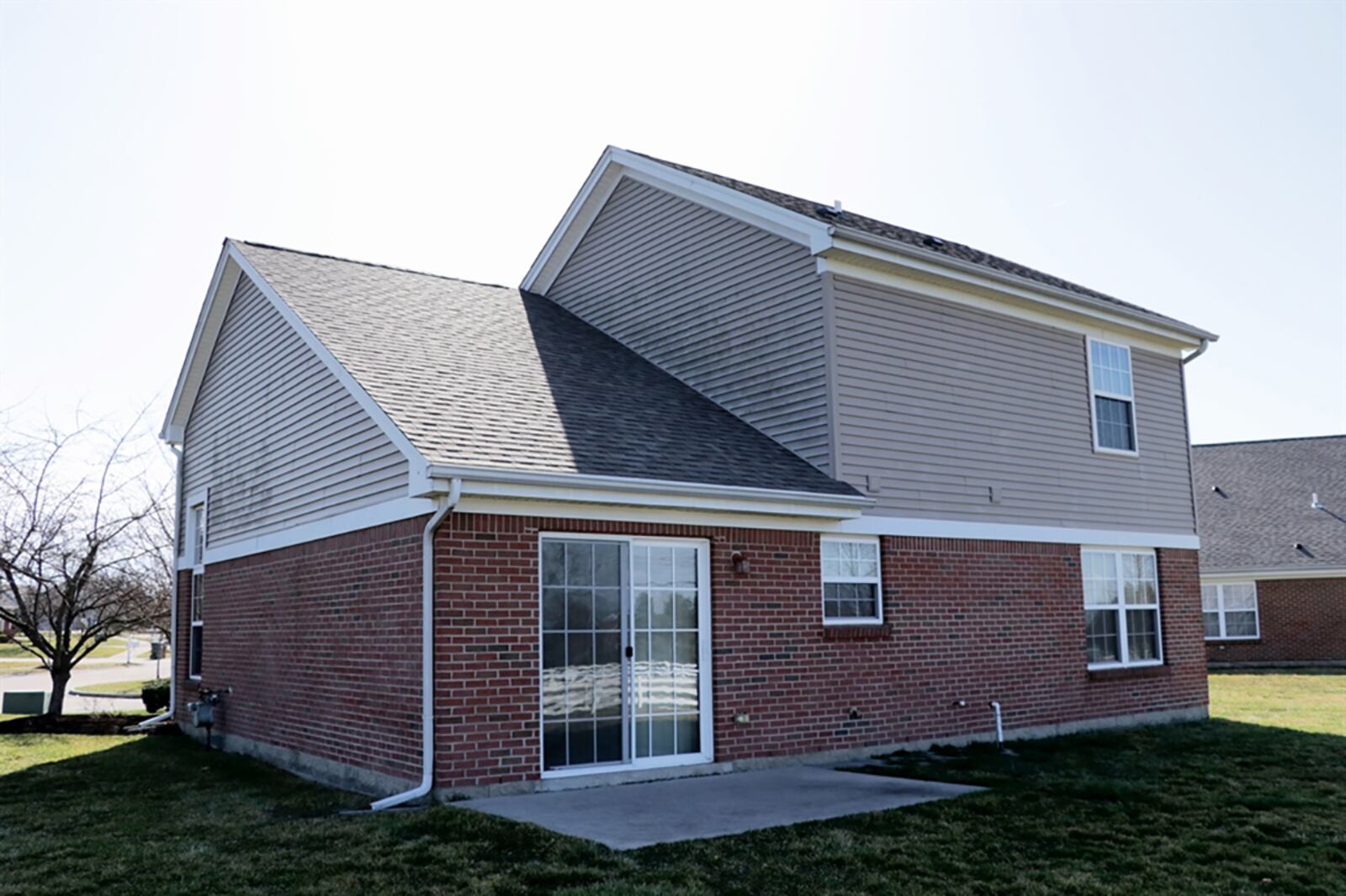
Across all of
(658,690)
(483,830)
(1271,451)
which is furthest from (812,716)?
(1271,451)

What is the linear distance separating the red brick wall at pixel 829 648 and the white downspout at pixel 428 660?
0.07 metres

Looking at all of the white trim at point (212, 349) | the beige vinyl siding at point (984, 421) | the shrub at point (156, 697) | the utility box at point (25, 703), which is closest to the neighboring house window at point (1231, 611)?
the beige vinyl siding at point (984, 421)

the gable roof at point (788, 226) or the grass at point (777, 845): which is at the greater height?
the gable roof at point (788, 226)

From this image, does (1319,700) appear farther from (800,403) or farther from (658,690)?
(658,690)

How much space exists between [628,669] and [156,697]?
44.7 ft

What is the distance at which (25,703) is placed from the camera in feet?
68.8

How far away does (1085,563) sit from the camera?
50.8ft

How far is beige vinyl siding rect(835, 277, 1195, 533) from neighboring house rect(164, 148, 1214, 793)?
0.04 meters

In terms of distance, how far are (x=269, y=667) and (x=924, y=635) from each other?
776 centimetres

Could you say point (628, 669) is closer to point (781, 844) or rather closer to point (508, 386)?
point (781, 844)

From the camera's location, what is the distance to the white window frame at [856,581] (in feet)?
40.2

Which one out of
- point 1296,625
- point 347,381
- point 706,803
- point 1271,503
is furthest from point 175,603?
point 1271,503

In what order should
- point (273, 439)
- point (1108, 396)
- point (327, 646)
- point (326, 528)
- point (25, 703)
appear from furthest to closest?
point (25, 703) < point (1108, 396) < point (273, 439) < point (326, 528) < point (327, 646)

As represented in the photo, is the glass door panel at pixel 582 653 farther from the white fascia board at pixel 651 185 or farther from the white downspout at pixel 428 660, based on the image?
the white fascia board at pixel 651 185
